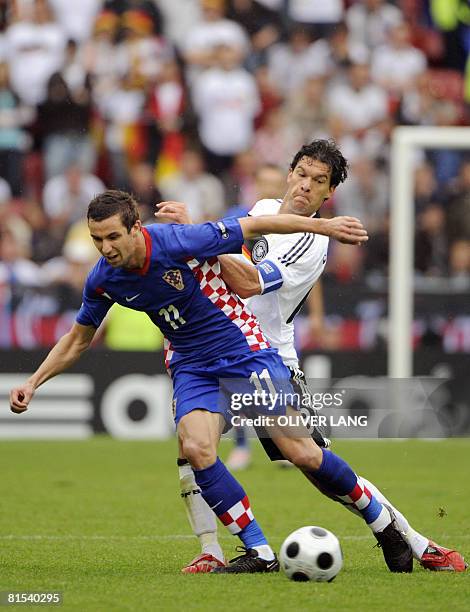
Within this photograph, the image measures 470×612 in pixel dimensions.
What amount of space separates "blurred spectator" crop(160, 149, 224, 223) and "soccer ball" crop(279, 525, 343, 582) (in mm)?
9210

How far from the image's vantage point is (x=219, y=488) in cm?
586

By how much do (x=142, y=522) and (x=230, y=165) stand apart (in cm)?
818

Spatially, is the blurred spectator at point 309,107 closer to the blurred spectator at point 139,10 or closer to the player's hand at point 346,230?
the blurred spectator at point 139,10

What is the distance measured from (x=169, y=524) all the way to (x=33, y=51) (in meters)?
9.17

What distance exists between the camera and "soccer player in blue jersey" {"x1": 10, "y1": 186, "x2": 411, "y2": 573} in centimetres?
576

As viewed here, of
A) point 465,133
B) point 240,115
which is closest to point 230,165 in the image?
point 240,115

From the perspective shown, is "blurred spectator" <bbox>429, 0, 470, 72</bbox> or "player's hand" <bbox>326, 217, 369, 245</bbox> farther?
"blurred spectator" <bbox>429, 0, 470, 72</bbox>

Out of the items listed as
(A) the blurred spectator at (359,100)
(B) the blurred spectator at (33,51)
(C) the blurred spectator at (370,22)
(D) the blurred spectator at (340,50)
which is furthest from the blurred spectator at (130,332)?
(C) the blurred spectator at (370,22)

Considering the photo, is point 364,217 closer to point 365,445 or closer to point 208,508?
point 365,445

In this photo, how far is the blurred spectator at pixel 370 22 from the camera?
16.8 m

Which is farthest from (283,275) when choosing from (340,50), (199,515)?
(340,50)

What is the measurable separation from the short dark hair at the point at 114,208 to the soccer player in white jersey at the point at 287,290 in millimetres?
392

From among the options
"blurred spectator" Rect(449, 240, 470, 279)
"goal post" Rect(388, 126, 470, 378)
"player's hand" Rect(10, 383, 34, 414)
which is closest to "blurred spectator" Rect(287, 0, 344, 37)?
"goal post" Rect(388, 126, 470, 378)

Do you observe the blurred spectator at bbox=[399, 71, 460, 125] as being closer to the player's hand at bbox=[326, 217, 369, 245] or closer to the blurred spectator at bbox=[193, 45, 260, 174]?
the blurred spectator at bbox=[193, 45, 260, 174]
